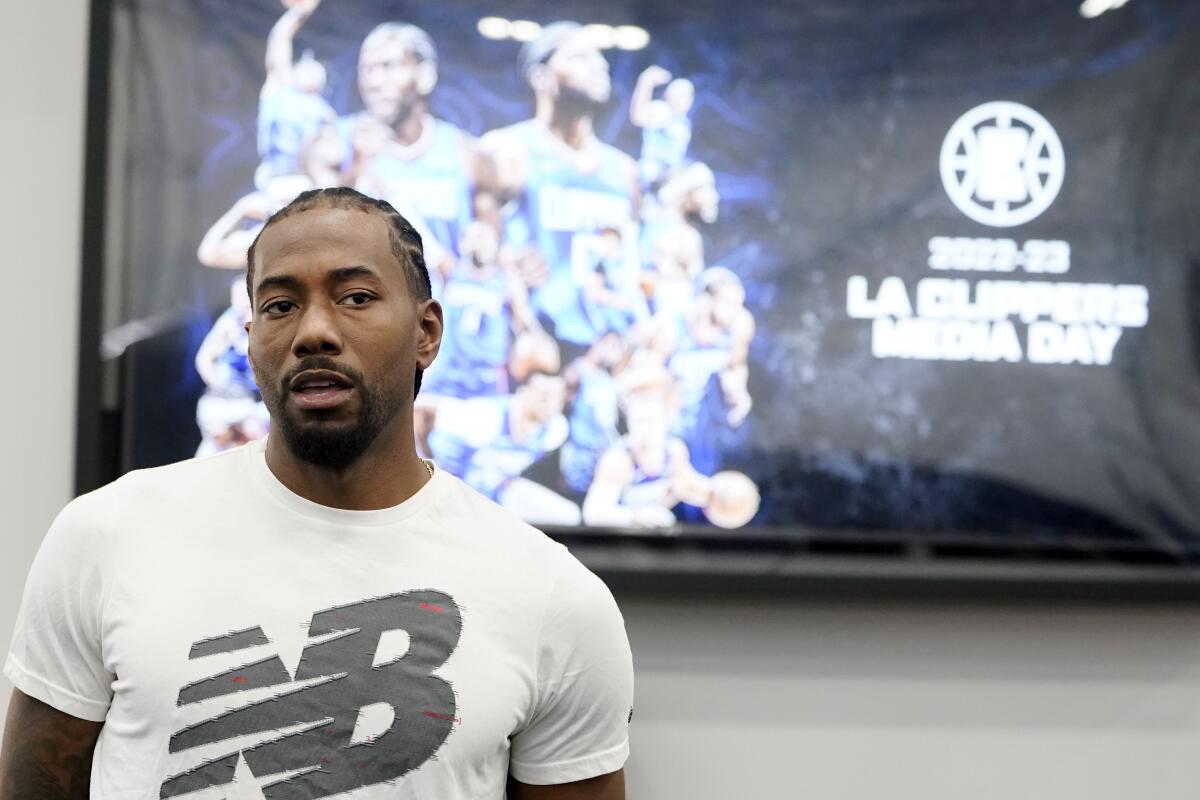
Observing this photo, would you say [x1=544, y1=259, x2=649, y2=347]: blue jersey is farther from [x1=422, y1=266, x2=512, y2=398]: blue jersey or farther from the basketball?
the basketball

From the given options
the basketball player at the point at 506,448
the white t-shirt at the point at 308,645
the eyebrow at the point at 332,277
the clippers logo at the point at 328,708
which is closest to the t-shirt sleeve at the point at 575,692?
the white t-shirt at the point at 308,645

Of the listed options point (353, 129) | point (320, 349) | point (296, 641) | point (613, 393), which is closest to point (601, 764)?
point (296, 641)

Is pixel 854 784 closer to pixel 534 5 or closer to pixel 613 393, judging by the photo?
pixel 613 393

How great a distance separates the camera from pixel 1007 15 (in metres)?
1.82

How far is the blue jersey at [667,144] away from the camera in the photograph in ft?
5.83

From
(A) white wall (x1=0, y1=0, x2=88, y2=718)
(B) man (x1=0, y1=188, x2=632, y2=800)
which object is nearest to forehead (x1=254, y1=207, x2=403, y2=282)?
(B) man (x1=0, y1=188, x2=632, y2=800)

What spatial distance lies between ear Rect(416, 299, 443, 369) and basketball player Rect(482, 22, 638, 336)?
0.57m

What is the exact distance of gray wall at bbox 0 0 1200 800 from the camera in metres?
1.78

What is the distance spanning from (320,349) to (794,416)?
0.90 meters

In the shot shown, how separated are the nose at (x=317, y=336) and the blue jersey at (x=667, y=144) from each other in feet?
2.75

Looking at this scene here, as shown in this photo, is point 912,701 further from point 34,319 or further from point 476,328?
point 34,319

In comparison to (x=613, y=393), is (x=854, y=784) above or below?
below

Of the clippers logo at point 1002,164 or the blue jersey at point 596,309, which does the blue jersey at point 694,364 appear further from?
the clippers logo at point 1002,164

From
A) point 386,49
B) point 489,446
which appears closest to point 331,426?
point 489,446
